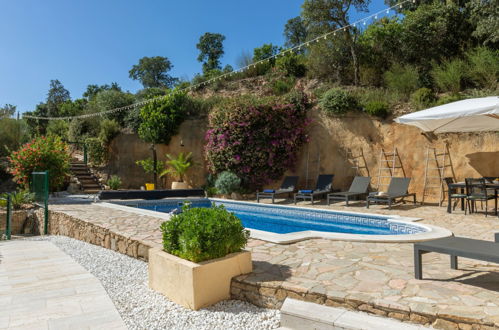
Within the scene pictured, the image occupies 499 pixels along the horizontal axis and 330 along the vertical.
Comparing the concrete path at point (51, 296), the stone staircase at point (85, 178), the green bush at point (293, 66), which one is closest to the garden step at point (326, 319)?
the concrete path at point (51, 296)

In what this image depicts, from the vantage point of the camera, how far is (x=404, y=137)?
11.2 m

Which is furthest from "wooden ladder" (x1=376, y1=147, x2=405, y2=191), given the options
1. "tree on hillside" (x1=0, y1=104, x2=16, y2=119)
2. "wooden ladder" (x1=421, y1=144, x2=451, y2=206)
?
"tree on hillside" (x1=0, y1=104, x2=16, y2=119)

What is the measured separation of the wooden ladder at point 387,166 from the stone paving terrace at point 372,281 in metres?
5.79

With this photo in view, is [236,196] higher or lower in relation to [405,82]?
lower

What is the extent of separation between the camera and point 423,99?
1136 cm

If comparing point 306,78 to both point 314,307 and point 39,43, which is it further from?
point 314,307

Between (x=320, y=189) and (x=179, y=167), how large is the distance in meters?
6.60

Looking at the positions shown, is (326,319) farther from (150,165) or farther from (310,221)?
(150,165)

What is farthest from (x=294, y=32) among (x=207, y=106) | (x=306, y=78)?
(x=207, y=106)

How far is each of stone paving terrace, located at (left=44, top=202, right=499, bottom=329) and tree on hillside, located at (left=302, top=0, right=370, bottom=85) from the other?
38.5ft

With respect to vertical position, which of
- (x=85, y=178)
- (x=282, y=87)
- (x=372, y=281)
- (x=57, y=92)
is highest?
(x=57, y=92)

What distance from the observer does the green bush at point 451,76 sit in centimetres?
1173

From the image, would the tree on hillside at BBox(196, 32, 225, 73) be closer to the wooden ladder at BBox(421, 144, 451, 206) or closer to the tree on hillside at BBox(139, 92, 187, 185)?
the tree on hillside at BBox(139, 92, 187, 185)

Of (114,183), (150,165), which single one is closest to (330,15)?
(150,165)
